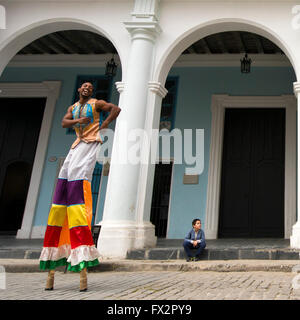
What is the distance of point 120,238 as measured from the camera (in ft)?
20.7

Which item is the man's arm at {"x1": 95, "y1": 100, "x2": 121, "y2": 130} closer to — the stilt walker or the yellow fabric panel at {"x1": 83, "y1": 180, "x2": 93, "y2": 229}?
the stilt walker

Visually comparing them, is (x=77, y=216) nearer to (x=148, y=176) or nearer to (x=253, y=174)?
(x=148, y=176)

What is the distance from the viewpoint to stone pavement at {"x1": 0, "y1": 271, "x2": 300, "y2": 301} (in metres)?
3.04

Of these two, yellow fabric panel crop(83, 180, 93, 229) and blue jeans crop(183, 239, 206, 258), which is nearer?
yellow fabric panel crop(83, 180, 93, 229)

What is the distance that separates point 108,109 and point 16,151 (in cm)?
871

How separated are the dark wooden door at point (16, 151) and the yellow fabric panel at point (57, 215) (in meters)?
8.24

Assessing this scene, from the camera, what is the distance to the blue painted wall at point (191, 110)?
9.93 metres

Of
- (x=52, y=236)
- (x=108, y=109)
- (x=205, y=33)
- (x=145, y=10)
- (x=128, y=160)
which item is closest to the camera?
(x=52, y=236)

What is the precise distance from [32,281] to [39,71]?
912 cm

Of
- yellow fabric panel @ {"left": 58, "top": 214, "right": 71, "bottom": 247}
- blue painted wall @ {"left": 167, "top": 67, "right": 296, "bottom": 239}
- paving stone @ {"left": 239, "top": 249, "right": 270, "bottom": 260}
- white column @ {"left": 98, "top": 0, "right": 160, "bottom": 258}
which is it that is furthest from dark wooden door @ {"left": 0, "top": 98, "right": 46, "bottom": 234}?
yellow fabric panel @ {"left": 58, "top": 214, "right": 71, "bottom": 247}

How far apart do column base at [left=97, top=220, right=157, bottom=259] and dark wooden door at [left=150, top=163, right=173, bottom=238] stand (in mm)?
3340

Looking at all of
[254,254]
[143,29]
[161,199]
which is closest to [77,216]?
[254,254]
